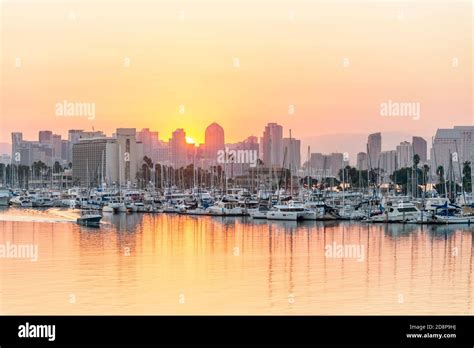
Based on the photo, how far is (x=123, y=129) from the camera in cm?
14375

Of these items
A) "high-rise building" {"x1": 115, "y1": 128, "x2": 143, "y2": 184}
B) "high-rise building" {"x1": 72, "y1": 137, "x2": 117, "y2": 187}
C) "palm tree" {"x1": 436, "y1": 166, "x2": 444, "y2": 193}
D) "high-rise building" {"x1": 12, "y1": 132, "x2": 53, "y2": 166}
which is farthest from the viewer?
"high-rise building" {"x1": 12, "y1": 132, "x2": 53, "y2": 166}

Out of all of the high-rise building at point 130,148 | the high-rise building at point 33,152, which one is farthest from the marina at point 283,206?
the high-rise building at point 33,152

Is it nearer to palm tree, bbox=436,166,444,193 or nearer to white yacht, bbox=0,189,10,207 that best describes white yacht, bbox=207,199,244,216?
palm tree, bbox=436,166,444,193

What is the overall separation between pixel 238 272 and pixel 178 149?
137 metres

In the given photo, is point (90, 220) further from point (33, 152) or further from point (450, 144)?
point (33, 152)

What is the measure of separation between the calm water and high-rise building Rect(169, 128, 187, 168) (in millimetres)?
117510

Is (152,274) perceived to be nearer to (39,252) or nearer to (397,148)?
(39,252)

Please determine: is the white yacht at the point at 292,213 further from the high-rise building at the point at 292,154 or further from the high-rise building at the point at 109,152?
the high-rise building at the point at 109,152

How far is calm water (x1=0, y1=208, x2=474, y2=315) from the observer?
70.4ft

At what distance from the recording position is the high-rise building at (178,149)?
162625mm

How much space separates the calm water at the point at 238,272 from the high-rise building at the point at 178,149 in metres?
118

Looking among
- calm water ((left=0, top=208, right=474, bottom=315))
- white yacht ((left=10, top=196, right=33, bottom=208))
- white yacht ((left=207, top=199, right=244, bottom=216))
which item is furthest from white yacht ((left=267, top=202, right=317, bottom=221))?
white yacht ((left=10, top=196, right=33, bottom=208))
